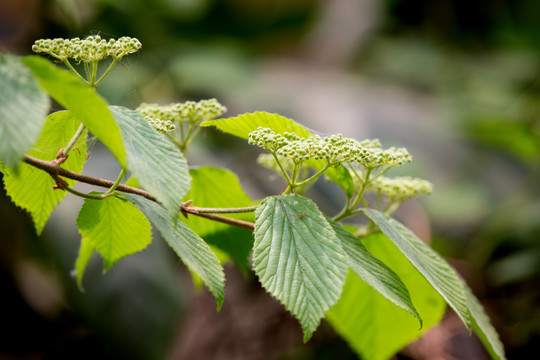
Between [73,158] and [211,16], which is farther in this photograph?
[211,16]

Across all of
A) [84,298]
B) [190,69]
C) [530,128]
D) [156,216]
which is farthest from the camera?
[190,69]

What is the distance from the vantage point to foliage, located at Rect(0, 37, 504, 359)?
428 mm

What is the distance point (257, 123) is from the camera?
25.5 inches

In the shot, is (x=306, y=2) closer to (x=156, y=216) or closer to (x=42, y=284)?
(x=42, y=284)

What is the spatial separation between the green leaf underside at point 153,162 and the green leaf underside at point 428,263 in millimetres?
267

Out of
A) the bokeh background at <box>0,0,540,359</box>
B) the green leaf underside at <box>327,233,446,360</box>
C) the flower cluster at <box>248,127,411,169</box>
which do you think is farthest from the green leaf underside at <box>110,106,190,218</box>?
the green leaf underside at <box>327,233,446,360</box>

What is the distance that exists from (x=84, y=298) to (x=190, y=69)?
174cm

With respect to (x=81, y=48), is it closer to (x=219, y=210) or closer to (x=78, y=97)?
(x=78, y=97)

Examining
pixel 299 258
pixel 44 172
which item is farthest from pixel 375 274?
pixel 44 172

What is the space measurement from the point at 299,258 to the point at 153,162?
0.17 m

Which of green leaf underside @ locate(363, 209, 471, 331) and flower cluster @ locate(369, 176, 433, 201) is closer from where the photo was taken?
green leaf underside @ locate(363, 209, 471, 331)

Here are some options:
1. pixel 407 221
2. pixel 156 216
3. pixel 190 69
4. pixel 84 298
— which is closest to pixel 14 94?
pixel 156 216

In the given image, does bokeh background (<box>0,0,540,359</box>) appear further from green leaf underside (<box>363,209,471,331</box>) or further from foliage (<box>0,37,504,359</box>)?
green leaf underside (<box>363,209,471,331</box>)

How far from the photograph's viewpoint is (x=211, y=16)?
147 inches
